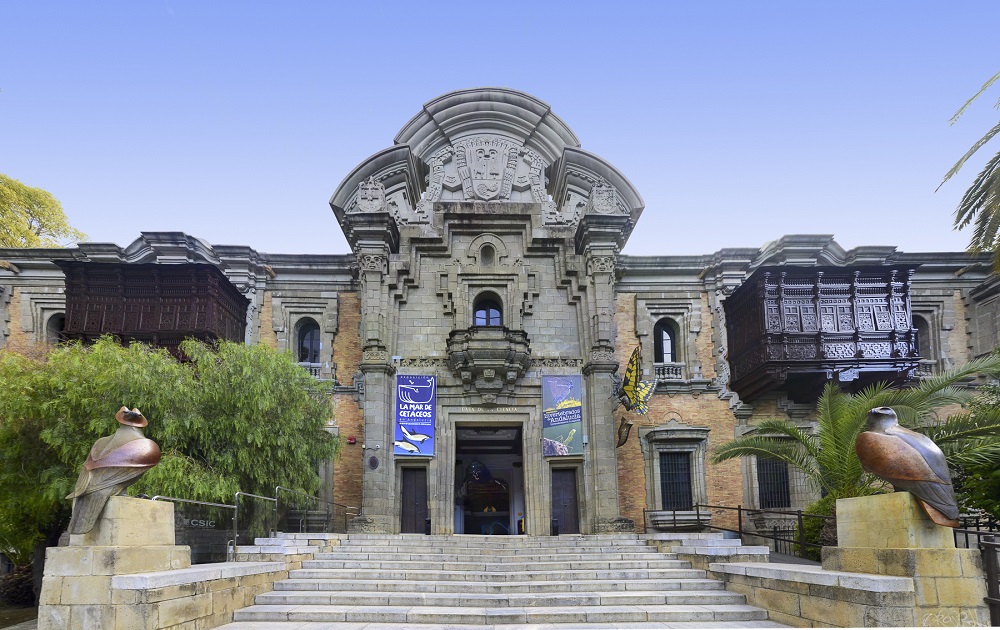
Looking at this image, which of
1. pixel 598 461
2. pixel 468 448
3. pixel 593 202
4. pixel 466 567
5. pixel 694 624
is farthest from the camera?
pixel 468 448

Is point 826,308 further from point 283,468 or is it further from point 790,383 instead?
point 283,468

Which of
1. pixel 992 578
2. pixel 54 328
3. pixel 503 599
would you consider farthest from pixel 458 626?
pixel 54 328

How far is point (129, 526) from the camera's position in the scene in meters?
9.80

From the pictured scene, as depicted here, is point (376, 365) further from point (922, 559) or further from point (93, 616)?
point (922, 559)

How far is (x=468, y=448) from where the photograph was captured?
27.2m

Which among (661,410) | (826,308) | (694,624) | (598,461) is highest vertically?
(826,308)

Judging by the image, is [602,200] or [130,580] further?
[602,200]

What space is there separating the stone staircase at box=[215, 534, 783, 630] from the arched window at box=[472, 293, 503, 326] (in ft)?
29.8

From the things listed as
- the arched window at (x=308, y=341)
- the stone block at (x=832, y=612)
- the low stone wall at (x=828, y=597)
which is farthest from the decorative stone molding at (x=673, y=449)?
the stone block at (x=832, y=612)

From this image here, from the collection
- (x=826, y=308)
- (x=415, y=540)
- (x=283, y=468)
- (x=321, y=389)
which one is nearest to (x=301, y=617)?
(x=415, y=540)

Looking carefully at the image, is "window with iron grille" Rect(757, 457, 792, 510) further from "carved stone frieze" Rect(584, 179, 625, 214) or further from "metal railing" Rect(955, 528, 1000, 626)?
"metal railing" Rect(955, 528, 1000, 626)

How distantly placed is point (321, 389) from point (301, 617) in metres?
9.21

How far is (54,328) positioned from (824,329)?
24.0 metres

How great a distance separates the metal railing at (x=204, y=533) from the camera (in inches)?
560
